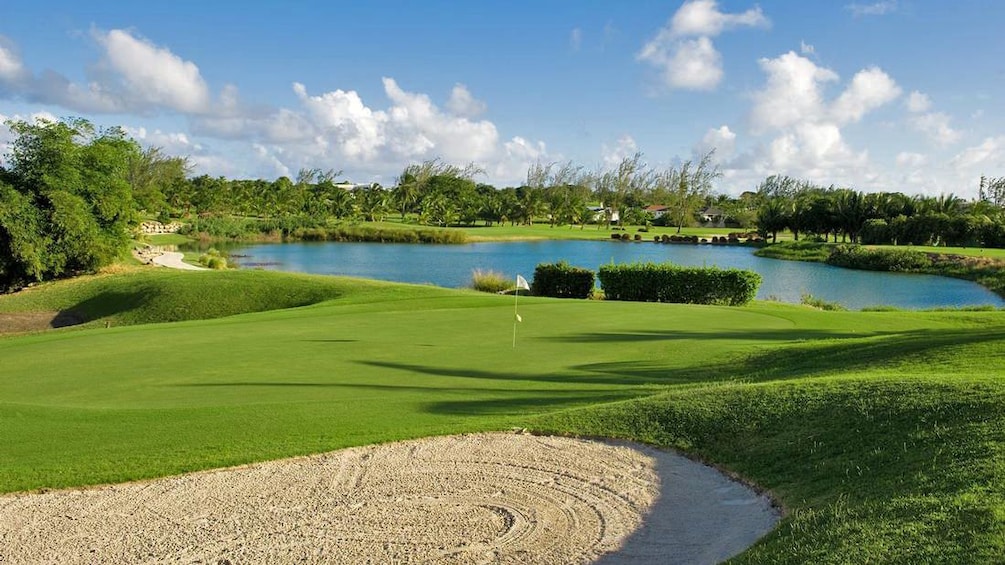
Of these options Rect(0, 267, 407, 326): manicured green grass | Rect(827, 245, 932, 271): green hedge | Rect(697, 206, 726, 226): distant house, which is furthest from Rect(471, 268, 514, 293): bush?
Rect(697, 206, 726, 226): distant house

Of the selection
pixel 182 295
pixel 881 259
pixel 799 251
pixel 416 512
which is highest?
pixel 799 251

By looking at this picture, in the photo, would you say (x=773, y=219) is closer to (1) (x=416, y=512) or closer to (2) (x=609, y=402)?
(2) (x=609, y=402)

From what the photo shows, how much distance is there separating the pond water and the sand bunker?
34.1m

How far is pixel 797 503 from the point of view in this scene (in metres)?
6.93

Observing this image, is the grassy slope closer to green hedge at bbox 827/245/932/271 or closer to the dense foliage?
the dense foliage

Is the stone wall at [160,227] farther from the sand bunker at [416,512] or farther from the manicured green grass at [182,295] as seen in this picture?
the sand bunker at [416,512]

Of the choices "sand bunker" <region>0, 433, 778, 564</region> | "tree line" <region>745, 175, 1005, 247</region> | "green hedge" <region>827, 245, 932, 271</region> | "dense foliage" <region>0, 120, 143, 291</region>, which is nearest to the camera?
"sand bunker" <region>0, 433, 778, 564</region>

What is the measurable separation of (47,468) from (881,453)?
9563 millimetres

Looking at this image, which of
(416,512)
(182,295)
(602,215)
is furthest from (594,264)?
(602,215)

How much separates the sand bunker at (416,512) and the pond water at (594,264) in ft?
112

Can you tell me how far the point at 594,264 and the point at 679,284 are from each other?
38495mm

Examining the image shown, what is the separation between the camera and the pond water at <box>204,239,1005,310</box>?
49062 mm

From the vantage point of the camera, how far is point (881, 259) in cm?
6788

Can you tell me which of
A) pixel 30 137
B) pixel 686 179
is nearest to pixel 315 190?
pixel 686 179
